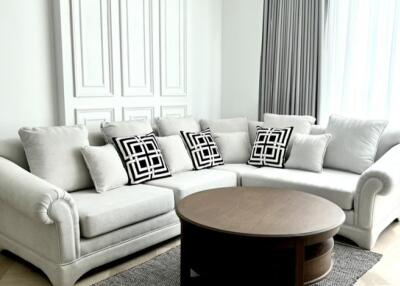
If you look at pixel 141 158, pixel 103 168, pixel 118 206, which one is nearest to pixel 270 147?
pixel 141 158

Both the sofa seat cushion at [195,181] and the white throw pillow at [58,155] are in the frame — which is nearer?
the white throw pillow at [58,155]

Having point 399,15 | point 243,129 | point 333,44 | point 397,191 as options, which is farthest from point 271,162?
point 399,15

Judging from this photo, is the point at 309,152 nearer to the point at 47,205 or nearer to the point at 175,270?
the point at 175,270

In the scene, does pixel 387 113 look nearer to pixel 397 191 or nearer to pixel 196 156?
pixel 397 191

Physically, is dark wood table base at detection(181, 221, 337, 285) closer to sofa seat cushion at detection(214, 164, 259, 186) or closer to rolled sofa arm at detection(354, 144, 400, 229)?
→ rolled sofa arm at detection(354, 144, 400, 229)

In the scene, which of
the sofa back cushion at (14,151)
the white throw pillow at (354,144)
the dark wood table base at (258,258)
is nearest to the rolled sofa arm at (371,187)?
the white throw pillow at (354,144)

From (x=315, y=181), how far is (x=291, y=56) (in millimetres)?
1729

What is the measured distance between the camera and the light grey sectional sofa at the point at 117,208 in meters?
2.28

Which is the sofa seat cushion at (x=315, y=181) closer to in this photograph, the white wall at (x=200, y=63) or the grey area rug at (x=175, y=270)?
the grey area rug at (x=175, y=270)

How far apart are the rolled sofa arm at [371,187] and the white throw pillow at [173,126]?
166cm

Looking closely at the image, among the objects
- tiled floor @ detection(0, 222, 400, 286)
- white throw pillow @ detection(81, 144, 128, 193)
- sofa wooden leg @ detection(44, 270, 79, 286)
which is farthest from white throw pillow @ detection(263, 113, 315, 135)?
sofa wooden leg @ detection(44, 270, 79, 286)

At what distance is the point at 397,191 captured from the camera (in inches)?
128

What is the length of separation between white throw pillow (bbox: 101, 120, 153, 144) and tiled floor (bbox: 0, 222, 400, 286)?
94 centimetres

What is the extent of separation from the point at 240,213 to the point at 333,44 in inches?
103
